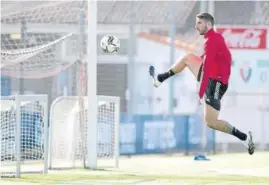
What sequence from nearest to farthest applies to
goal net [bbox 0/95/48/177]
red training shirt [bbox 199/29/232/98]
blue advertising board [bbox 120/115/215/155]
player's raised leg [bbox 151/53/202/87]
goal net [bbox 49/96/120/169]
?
1. red training shirt [bbox 199/29/232/98]
2. player's raised leg [bbox 151/53/202/87]
3. goal net [bbox 0/95/48/177]
4. goal net [bbox 49/96/120/169]
5. blue advertising board [bbox 120/115/215/155]

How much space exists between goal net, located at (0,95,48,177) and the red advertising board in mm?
8488

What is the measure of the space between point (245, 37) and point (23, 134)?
918 centimetres

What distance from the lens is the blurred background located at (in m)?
19.4

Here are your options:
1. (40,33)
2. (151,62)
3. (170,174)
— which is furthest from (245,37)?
(170,174)

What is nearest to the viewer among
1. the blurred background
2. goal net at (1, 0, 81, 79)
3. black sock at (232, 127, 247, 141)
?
black sock at (232, 127, 247, 141)

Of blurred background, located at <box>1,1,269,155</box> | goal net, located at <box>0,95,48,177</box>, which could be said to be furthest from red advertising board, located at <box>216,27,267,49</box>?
goal net, located at <box>0,95,48,177</box>

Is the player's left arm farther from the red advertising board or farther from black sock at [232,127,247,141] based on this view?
the red advertising board

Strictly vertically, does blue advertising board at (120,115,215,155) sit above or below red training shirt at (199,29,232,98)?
below

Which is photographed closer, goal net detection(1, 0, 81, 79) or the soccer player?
the soccer player

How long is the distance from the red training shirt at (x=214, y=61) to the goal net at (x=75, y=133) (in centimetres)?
333

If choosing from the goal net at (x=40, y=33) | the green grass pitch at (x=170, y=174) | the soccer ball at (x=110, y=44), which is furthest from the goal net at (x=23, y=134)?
the goal net at (x=40, y=33)

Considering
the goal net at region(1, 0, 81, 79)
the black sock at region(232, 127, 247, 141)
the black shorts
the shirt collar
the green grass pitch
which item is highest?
the goal net at region(1, 0, 81, 79)

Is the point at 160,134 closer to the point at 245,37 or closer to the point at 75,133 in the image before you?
the point at 245,37

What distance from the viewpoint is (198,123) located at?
21844 millimetres
